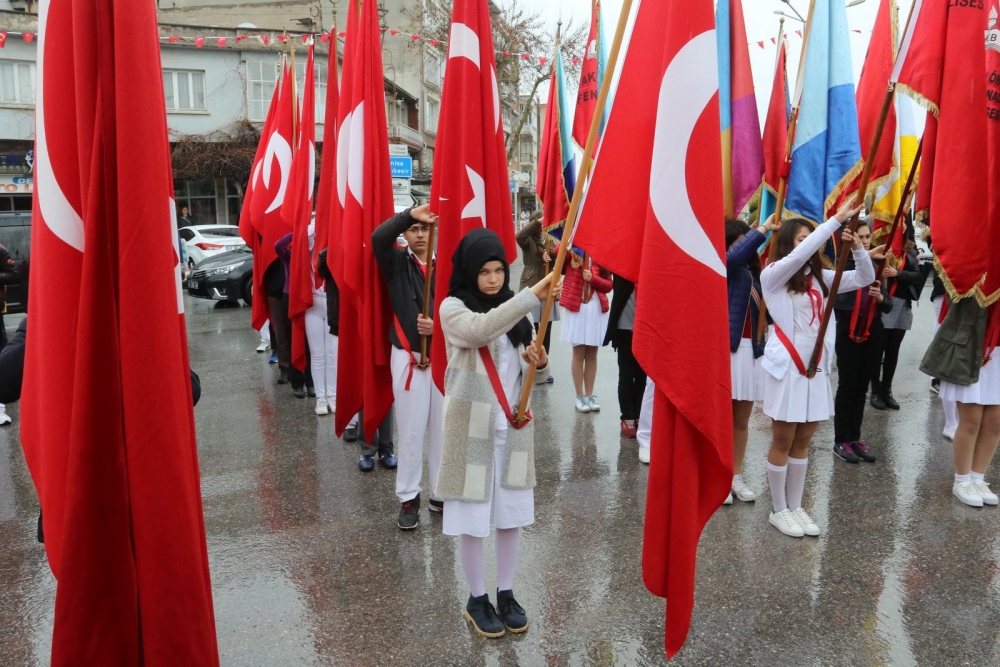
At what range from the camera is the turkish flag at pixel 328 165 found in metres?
5.95

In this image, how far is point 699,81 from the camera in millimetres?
2791

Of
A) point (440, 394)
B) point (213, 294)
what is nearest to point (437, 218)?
point (440, 394)

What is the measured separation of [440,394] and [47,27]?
295 centimetres

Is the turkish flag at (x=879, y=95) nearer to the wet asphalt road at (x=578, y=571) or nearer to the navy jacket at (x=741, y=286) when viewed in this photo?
the navy jacket at (x=741, y=286)

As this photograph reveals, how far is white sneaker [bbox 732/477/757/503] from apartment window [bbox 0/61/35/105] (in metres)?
31.8

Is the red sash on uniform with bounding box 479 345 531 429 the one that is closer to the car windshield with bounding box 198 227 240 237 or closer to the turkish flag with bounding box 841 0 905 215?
the turkish flag with bounding box 841 0 905 215

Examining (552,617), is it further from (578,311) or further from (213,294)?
(213,294)

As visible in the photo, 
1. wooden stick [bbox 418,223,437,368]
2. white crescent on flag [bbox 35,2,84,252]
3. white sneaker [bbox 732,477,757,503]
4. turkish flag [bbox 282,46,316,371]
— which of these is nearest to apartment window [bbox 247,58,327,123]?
turkish flag [bbox 282,46,316,371]

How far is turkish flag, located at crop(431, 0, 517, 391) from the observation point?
4066 millimetres

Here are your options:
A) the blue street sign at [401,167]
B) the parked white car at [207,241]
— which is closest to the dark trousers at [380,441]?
the blue street sign at [401,167]

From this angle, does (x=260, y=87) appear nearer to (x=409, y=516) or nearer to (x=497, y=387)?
(x=409, y=516)

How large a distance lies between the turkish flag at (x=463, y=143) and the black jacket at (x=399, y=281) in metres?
0.50

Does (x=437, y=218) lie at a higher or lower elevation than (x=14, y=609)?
higher

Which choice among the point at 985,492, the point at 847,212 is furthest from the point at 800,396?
the point at 985,492
